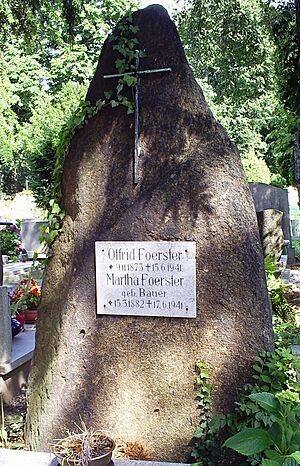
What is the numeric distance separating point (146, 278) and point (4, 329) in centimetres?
185

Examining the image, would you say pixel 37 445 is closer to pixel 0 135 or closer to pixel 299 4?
pixel 299 4

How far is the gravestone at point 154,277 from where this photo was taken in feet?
11.6

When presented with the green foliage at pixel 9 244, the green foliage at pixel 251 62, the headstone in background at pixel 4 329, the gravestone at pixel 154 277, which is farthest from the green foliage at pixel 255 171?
the gravestone at pixel 154 277

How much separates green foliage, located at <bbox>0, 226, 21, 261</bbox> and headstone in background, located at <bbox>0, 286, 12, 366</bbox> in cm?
1059

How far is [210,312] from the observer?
3.53 meters

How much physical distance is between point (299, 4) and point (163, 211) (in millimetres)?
3804

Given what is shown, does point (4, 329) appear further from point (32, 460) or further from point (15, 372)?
point (32, 460)

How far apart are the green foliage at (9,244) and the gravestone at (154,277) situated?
11.9 meters

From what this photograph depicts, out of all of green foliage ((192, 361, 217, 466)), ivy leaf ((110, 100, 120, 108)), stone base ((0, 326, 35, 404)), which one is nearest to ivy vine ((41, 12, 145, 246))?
ivy leaf ((110, 100, 120, 108))

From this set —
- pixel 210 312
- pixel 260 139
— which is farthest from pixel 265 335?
pixel 260 139

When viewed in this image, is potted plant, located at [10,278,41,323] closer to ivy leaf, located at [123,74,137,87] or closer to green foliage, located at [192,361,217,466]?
green foliage, located at [192,361,217,466]

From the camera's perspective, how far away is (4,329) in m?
4.83

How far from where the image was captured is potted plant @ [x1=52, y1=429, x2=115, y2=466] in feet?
9.23

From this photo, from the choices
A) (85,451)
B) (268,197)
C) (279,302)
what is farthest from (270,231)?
(85,451)
